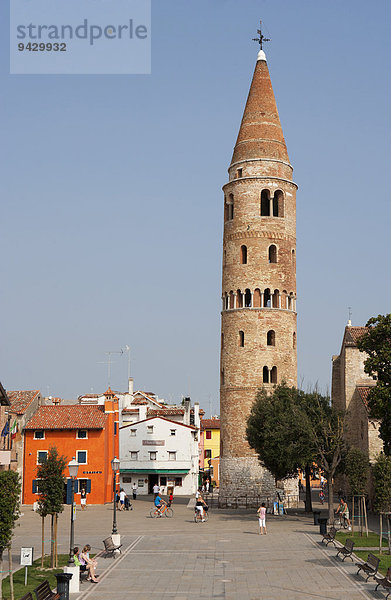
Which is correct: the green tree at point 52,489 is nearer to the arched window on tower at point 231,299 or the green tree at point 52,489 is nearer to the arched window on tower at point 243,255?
the arched window on tower at point 231,299

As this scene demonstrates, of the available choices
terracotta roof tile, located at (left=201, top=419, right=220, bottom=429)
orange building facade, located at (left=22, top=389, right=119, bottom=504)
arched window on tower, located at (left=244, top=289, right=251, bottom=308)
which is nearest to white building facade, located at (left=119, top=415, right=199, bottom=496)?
orange building facade, located at (left=22, top=389, right=119, bottom=504)

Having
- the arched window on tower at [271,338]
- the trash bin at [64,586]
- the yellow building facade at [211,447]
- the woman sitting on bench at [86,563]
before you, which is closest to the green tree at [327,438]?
the arched window on tower at [271,338]

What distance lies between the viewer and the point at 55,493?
25672 millimetres

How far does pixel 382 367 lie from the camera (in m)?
34.4

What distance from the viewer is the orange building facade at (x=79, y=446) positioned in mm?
57188

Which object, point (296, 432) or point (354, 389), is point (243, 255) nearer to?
point (354, 389)

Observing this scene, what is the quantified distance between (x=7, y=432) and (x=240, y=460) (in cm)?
1663

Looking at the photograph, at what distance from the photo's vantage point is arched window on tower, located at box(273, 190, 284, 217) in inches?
2213

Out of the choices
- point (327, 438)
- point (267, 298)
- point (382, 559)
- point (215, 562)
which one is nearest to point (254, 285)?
point (267, 298)

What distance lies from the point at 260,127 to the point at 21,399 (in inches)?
1146

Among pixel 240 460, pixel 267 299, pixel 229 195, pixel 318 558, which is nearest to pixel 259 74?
pixel 229 195

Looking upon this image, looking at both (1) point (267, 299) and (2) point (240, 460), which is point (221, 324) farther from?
(2) point (240, 460)

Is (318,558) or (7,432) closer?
(318,558)

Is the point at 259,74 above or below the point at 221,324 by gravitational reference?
above
